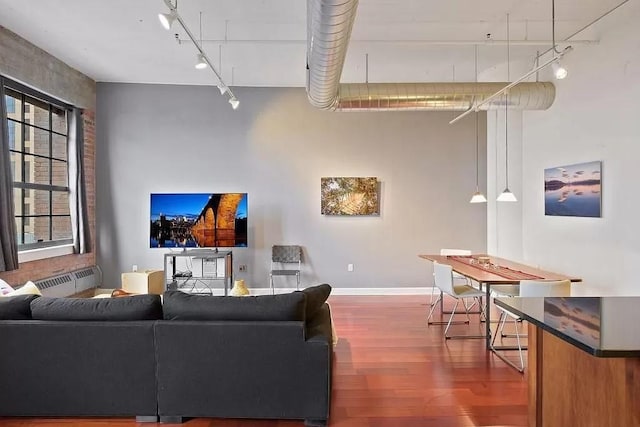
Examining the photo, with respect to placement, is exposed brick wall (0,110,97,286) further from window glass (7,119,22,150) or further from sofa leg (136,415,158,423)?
sofa leg (136,415,158,423)

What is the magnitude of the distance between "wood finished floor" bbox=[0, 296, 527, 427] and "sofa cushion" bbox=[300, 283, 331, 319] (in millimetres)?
675

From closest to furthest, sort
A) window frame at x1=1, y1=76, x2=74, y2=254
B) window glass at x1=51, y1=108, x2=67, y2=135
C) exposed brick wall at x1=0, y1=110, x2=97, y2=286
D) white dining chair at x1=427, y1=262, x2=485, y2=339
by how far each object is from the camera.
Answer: white dining chair at x1=427, y1=262, x2=485, y2=339, window frame at x1=1, y1=76, x2=74, y2=254, exposed brick wall at x1=0, y1=110, x2=97, y2=286, window glass at x1=51, y1=108, x2=67, y2=135

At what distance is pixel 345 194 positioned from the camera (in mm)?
7227

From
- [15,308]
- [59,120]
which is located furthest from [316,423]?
[59,120]

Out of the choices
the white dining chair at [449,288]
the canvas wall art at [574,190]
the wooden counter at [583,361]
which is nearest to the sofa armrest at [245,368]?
the wooden counter at [583,361]

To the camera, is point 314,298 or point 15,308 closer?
point 15,308

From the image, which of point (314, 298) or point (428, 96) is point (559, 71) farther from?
point (314, 298)

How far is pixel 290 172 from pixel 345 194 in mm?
987

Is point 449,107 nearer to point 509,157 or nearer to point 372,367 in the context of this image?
point 509,157

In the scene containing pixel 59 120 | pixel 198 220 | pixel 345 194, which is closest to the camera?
pixel 59 120

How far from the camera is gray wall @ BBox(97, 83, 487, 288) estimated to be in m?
7.14

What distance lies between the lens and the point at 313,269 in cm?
730

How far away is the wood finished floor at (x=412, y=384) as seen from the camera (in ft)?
9.69

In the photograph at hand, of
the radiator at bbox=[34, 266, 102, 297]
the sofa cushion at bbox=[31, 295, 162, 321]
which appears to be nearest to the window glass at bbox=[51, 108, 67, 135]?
the radiator at bbox=[34, 266, 102, 297]
